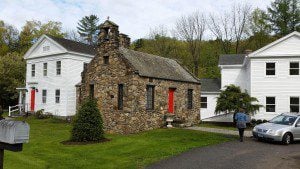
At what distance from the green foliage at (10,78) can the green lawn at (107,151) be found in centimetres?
2428

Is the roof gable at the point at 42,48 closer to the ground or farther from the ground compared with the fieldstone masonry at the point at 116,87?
farther from the ground

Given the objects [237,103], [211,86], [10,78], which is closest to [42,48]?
[10,78]

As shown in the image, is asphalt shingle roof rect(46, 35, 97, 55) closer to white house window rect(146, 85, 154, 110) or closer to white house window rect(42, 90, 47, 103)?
white house window rect(42, 90, 47, 103)

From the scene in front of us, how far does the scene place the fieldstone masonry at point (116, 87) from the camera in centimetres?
2141

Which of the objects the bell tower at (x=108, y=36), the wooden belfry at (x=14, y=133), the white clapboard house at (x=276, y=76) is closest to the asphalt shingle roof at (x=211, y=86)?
the white clapboard house at (x=276, y=76)

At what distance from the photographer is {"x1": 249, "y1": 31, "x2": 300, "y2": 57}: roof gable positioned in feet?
91.7

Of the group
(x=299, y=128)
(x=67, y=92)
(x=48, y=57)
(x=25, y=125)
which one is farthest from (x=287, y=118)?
(x=48, y=57)

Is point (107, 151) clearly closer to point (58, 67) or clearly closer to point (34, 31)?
point (58, 67)

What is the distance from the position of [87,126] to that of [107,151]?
313 centimetres

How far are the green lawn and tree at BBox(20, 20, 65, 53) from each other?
42842 millimetres

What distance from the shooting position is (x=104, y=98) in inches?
907

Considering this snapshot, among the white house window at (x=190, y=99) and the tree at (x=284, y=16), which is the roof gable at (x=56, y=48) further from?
the tree at (x=284, y=16)

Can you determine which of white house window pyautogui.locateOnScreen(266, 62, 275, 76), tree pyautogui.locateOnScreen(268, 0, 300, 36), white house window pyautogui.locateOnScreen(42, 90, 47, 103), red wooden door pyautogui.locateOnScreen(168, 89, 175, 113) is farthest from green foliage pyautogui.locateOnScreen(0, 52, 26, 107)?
tree pyautogui.locateOnScreen(268, 0, 300, 36)

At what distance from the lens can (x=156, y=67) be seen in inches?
1006
